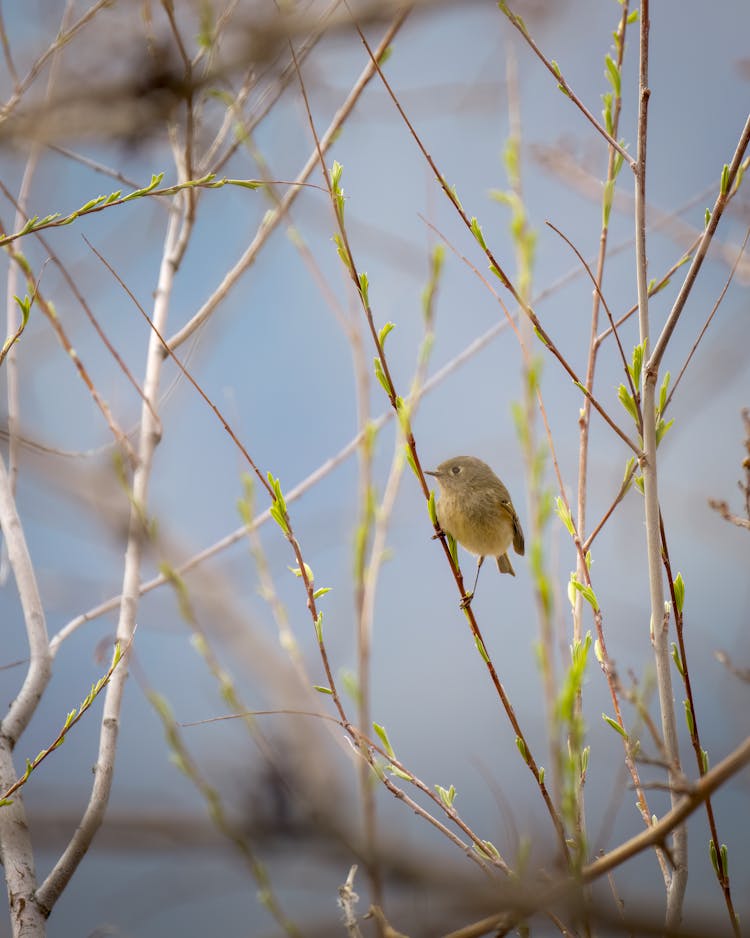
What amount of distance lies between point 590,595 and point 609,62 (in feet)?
3.00

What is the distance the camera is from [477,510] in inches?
104

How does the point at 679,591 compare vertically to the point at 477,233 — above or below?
below

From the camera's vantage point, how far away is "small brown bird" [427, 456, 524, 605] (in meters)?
2.63

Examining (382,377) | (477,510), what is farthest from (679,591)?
(477,510)

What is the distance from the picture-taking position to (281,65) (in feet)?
6.58

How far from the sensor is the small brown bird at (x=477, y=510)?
2.63 m

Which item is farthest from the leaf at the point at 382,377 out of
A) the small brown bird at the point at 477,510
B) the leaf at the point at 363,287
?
the small brown bird at the point at 477,510

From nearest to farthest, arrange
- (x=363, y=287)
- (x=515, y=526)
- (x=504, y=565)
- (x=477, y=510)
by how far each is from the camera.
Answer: (x=363, y=287) < (x=477, y=510) < (x=515, y=526) < (x=504, y=565)

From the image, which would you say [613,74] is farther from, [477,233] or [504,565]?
[504,565]

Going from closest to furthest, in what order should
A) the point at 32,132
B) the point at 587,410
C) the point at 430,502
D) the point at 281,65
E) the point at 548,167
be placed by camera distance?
the point at 32,132 → the point at 430,502 → the point at 587,410 → the point at 281,65 → the point at 548,167

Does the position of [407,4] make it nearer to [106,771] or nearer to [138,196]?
[138,196]

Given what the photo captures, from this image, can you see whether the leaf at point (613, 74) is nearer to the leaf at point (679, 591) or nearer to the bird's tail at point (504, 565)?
the leaf at point (679, 591)

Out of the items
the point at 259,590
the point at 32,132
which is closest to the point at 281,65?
the point at 32,132

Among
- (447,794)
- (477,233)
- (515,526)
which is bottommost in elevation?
(447,794)
